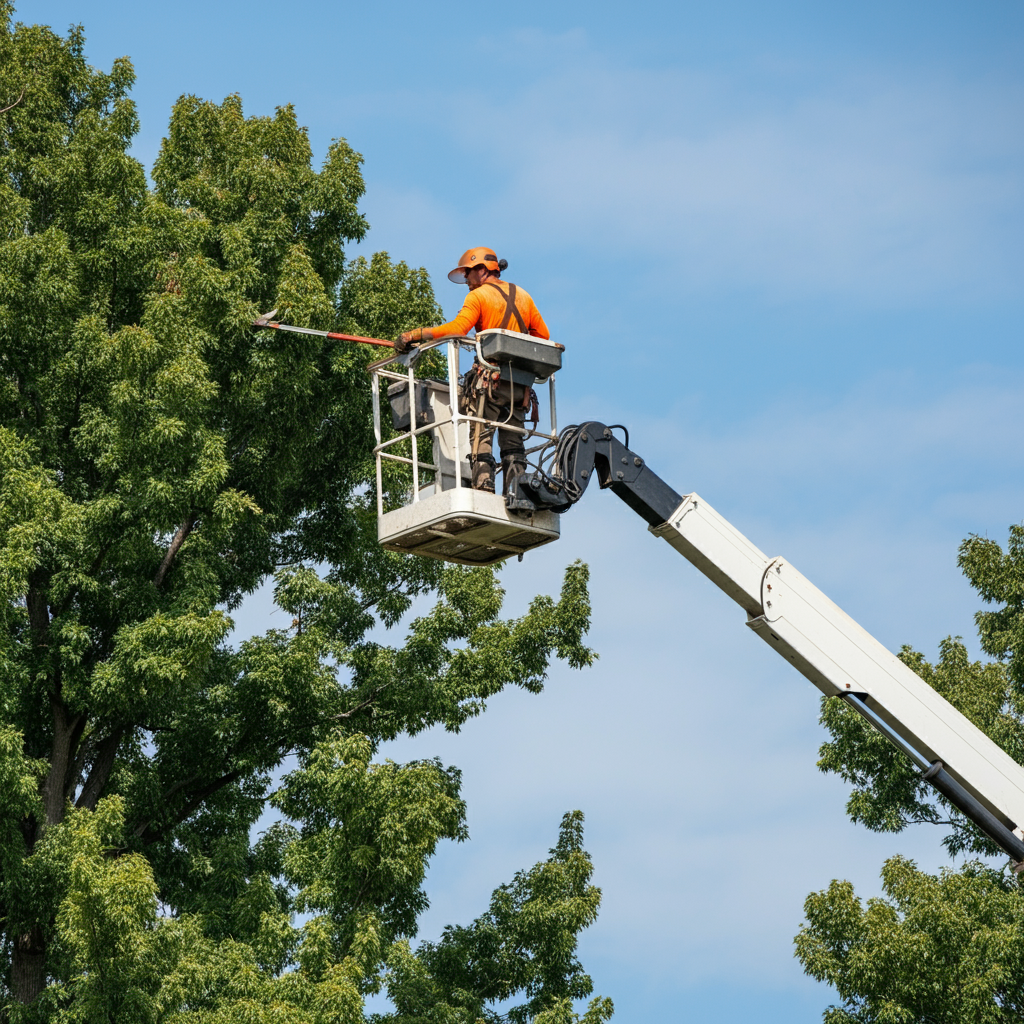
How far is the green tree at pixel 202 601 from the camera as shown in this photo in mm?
15633

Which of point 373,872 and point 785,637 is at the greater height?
point 373,872

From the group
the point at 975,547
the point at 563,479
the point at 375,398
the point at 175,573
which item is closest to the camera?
the point at 563,479

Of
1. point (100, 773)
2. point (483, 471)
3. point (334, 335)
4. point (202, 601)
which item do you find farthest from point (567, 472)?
point (100, 773)

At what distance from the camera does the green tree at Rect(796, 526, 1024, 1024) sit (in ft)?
56.6

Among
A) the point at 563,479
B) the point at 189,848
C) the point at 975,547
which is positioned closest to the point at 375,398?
the point at 563,479

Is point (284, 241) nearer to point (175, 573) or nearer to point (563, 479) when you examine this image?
point (175, 573)

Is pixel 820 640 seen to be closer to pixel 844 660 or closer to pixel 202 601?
pixel 844 660

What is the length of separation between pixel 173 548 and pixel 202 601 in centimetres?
145

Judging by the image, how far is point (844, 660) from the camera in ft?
34.0

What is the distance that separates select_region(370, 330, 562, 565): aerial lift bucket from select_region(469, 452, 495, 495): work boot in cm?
6

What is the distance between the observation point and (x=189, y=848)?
61.7ft

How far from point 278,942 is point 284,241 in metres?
7.95

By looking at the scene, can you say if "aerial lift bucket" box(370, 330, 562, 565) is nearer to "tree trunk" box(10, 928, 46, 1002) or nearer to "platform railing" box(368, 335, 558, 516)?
"platform railing" box(368, 335, 558, 516)

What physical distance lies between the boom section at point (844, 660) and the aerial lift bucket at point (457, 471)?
103 cm
